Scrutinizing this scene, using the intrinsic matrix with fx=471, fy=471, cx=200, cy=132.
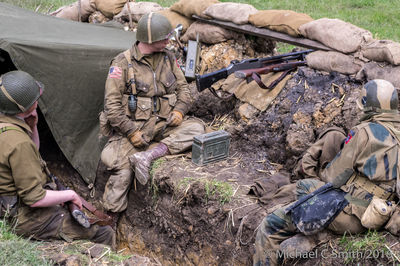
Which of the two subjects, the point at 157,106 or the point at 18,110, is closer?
the point at 18,110

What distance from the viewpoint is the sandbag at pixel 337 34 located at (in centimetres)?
544

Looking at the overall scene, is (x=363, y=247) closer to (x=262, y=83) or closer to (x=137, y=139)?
(x=262, y=83)

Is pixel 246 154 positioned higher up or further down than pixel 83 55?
further down

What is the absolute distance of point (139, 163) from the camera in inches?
217

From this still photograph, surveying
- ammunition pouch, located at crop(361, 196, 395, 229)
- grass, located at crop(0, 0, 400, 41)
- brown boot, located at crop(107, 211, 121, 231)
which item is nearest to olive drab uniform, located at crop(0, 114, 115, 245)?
brown boot, located at crop(107, 211, 121, 231)

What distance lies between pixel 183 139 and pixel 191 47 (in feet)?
5.70

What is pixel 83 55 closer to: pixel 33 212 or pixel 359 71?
pixel 33 212

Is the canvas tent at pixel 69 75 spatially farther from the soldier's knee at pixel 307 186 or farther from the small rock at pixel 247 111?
the soldier's knee at pixel 307 186

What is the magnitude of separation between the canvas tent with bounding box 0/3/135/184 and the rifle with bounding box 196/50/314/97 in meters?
1.39

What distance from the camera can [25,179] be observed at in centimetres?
394

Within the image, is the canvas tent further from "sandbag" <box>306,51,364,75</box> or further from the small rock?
"sandbag" <box>306,51,364,75</box>

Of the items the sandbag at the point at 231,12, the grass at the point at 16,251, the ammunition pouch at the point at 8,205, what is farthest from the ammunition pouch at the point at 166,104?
the grass at the point at 16,251

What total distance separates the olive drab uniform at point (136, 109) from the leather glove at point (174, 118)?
0.18ft

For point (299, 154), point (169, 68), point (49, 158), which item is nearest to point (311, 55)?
A: point (299, 154)
